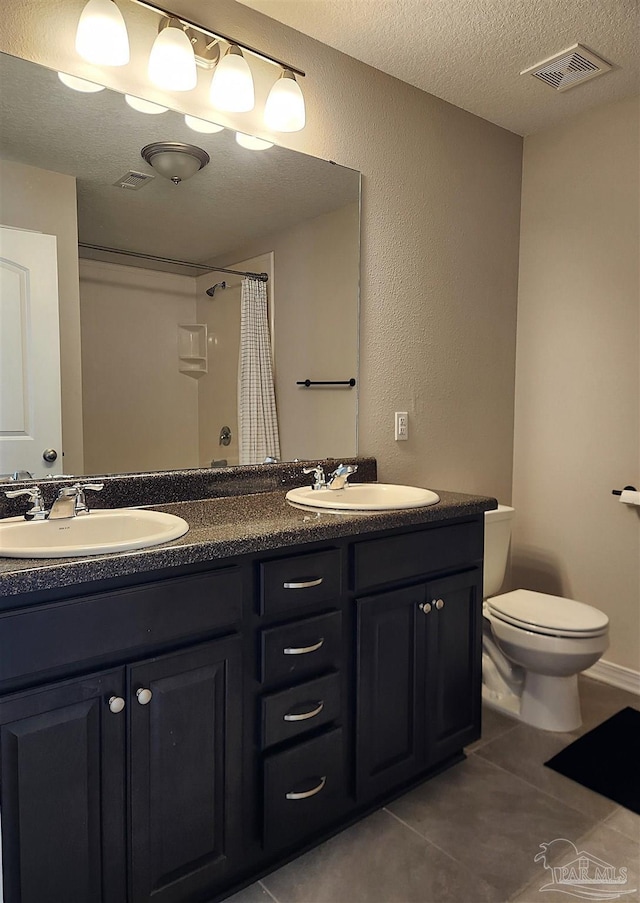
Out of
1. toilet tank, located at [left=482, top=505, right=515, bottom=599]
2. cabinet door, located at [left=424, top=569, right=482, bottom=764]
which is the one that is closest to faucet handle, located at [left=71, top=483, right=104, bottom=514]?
cabinet door, located at [left=424, top=569, right=482, bottom=764]

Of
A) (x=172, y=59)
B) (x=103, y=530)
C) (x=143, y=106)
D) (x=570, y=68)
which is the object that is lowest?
(x=103, y=530)

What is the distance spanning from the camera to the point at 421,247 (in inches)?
96.5

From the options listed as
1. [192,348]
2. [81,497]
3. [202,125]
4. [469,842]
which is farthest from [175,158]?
[469,842]

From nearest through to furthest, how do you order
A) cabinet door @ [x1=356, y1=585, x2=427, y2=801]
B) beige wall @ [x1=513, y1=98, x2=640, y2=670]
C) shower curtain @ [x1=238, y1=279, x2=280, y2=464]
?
cabinet door @ [x1=356, y1=585, x2=427, y2=801] < shower curtain @ [x1=238, y1=279, x2=280, y2=464] < beige wall @ [x1=513, y1=98, x2=640, y2=670]

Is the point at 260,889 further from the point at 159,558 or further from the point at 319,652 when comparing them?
the point at 159,558

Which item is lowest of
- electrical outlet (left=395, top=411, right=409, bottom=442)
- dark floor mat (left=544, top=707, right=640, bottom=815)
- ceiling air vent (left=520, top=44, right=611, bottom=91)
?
dark floor mat (left=544, top=707, right=640, bottom=815)

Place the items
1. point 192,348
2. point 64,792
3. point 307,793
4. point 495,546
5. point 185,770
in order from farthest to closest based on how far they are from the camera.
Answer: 1. point 495,546
2. point 192,348
3. point 307,793
4. point 185,770
5. point 64,792

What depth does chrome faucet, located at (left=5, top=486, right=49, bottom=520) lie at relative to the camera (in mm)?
1445

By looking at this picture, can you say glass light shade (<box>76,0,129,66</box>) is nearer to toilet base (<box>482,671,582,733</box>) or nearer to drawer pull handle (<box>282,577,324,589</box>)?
drawer pull handle (<box>282,577,324,589</box>)

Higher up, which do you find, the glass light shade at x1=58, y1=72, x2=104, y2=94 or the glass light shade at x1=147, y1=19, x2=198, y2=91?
the glass light shade at x1=147, y1=19, x2=198, y2=91

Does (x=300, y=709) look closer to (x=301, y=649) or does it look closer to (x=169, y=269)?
(x=301, y=649)

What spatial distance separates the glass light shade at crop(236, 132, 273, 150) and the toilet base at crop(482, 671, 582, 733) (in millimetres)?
2047

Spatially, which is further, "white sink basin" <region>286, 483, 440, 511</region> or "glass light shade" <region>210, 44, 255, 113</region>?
"glass light shade" <region>210, 44, 255, 113</region>

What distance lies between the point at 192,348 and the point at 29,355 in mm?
462
